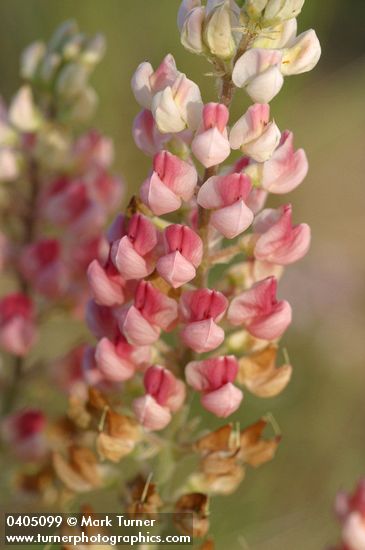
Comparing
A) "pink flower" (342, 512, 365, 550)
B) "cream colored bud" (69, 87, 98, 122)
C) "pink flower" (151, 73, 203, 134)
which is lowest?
"pink flower" (342, 512, 365, 550)

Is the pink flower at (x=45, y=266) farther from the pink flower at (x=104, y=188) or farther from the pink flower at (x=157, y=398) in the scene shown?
the pink flower at (x=157, y=398)

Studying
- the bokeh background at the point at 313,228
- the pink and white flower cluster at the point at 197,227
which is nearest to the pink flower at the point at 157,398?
the pink and white flower cluster at the point at 197,227

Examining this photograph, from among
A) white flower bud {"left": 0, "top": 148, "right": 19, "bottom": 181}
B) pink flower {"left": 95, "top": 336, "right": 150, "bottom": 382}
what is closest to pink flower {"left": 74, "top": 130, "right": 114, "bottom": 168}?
white flower bud {"left": 0, "top": 148, "right": 19, "bottom": 181}

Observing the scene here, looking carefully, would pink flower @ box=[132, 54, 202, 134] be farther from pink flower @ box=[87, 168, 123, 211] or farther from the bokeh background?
the bokeh background

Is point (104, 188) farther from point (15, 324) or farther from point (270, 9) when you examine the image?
point (270, 9)

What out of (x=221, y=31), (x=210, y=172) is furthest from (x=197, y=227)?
(x=221, y=31)

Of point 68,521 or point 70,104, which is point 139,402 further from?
point 70,104
